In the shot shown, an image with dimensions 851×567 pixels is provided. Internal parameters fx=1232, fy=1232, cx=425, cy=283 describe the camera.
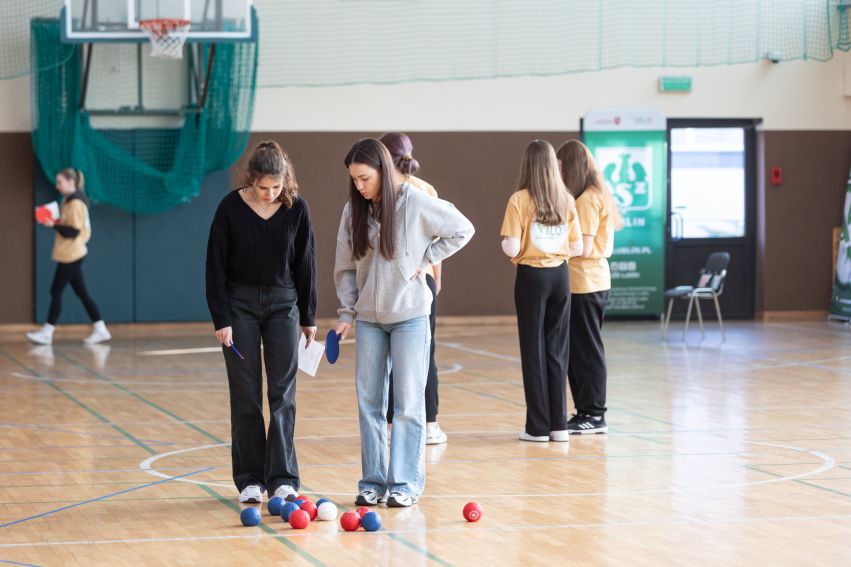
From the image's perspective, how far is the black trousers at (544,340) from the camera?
6.71m

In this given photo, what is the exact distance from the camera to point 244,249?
5.11m

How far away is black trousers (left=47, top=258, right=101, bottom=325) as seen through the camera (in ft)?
40.6

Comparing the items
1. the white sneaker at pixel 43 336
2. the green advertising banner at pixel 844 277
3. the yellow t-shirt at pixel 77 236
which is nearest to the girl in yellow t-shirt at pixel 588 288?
the yellow t-shirt at pixel 77 236

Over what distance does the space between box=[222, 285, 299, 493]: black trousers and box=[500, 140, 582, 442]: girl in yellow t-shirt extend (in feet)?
5.88

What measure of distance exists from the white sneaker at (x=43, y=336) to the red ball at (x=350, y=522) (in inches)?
328

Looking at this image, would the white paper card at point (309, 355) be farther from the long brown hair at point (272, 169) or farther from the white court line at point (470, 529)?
the white court line at point (470, 529)

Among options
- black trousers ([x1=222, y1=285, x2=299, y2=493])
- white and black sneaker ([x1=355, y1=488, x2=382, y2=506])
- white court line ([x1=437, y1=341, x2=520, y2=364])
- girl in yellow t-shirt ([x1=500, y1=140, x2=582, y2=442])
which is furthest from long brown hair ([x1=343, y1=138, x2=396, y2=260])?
white court line ([x1=437, y1=341, x2=520, y2=364])

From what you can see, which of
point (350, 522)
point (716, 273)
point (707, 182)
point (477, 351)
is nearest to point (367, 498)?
point (350, 522)

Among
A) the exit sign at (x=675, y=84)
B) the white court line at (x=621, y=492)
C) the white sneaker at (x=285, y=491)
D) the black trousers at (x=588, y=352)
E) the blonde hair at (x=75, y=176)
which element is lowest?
the white court line at (x=621, y=492)

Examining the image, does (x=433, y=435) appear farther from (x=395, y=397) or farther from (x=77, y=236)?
(x=77, y=236)

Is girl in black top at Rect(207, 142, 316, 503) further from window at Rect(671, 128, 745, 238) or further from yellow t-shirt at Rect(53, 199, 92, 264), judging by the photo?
window at Rect(671, 128, 745, 238)

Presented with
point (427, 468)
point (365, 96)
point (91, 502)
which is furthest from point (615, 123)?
point (91, 502)

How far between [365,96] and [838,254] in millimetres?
6049

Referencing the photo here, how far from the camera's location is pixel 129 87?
13688 millimetres
